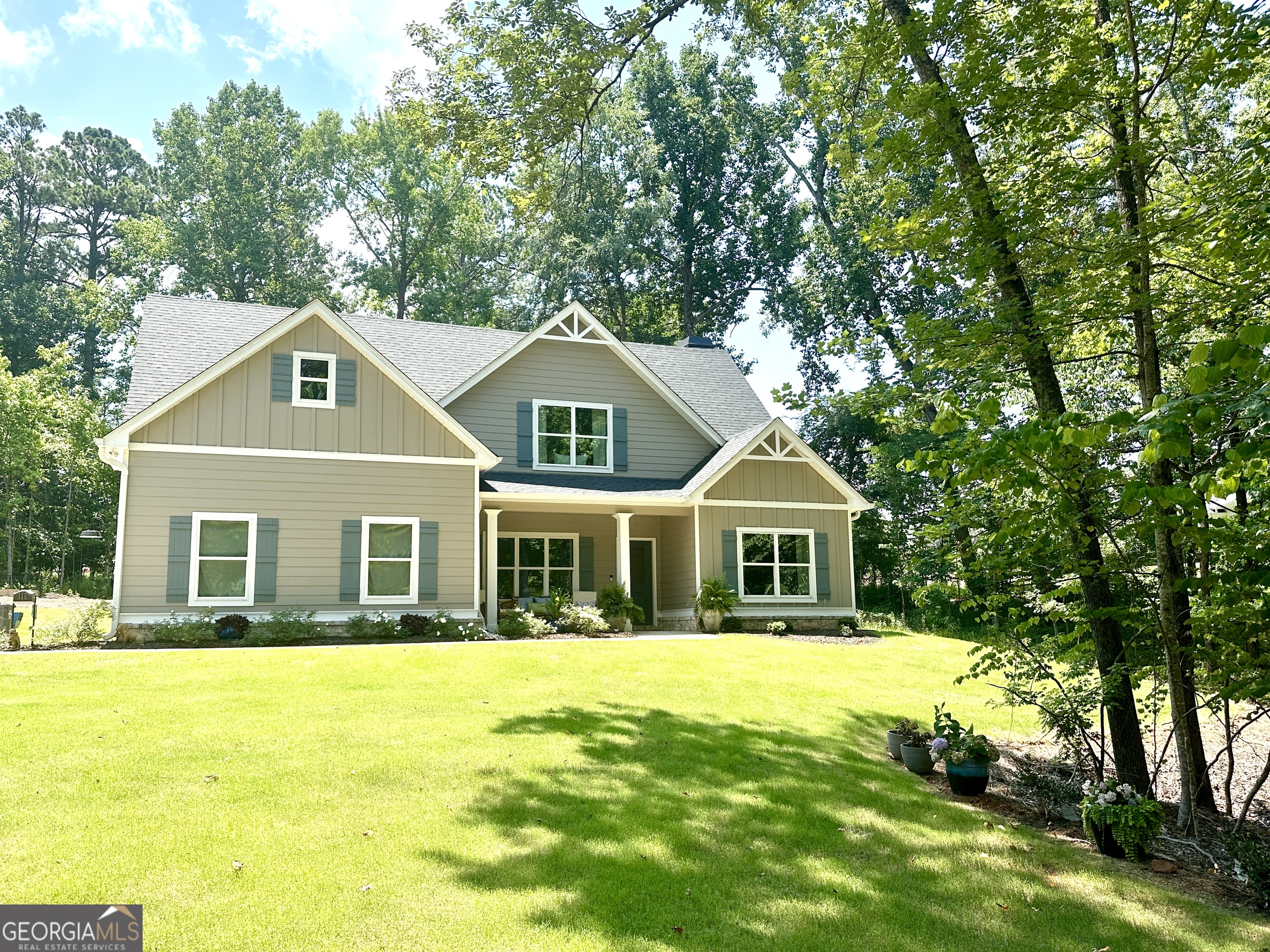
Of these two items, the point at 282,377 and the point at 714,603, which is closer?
the point at 282,377

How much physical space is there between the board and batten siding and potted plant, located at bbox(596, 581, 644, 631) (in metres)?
2.67

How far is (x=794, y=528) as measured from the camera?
18812mm

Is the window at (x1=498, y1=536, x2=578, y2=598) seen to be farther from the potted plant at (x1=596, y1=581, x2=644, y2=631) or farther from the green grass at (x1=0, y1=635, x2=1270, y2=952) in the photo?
the green grass at (x1=0, y1=635, x2=1270, y2=952)

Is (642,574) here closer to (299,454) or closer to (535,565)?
(535,565)

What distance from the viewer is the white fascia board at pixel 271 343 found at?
1446 centimetres

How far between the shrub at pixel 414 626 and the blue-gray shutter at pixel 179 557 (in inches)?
141

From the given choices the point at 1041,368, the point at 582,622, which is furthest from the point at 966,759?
the point at 582,622

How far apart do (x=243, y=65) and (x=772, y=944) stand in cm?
3598

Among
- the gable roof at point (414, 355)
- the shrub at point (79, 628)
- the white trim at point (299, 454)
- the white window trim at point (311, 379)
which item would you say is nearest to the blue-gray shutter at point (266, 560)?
the white trim at point (299, 454)

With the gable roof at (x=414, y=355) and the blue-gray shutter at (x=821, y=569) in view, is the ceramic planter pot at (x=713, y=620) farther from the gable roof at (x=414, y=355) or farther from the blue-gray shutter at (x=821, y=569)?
the gable roof at (x=414, y=355)

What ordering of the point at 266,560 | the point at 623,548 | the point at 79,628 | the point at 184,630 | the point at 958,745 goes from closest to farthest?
the point at 958,745
the point at 184,630
the point at 79,628
the point at 266,560
the point at 623,548

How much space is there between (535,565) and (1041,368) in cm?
1347

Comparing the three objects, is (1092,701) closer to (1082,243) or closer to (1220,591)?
(1220,591)

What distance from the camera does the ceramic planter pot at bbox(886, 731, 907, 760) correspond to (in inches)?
336
